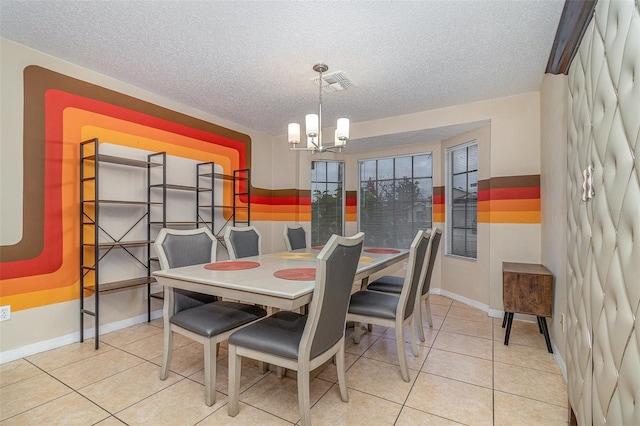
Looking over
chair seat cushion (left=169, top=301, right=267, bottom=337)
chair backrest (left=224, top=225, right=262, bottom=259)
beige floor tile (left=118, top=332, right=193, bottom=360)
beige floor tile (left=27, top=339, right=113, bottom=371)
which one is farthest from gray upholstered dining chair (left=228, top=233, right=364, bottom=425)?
beige floor tile (left=27, top=339, right=113, bottom=371)

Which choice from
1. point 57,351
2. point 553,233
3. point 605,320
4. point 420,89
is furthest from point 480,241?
point 57,351

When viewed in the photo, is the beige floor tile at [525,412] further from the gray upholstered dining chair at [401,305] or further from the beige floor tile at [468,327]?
the beige floor tile at [468,327]

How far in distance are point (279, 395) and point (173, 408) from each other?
2.03 ft

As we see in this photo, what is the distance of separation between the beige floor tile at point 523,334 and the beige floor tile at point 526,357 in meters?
0.08

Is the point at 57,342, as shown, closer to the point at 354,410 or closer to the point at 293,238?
the point at 293,238

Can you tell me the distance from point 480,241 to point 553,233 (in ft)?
3.94

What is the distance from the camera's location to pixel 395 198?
5023mm

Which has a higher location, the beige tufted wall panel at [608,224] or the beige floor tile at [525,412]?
the beige tufted wall panel at [608,224]

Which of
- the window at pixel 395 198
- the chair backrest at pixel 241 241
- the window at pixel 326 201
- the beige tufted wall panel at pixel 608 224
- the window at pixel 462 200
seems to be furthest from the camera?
the window at pixel 326 201

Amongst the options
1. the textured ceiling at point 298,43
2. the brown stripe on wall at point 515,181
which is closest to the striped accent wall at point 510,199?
the brown stripe on wall at point 515,181

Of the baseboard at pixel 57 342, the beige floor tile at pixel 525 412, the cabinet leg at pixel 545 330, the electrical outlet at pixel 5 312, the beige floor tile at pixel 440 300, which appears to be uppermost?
the electrical outlet at pixel 5 312

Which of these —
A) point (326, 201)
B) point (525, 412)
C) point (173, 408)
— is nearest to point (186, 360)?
point (173, 408)

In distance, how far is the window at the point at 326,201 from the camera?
5.42 m

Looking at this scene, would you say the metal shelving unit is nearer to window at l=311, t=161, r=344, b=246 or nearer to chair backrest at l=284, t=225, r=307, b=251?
chair backrest at l=284, t=225, r=307, b=251
